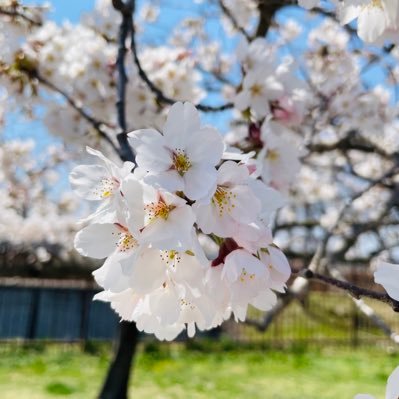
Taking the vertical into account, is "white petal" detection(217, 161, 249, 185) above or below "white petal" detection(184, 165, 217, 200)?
above

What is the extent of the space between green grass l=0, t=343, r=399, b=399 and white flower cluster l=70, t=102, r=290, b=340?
3643 mm

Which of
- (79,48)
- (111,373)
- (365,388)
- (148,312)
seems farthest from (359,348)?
(148,312)

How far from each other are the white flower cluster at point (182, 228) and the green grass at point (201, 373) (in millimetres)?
3643

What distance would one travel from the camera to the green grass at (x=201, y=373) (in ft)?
13.6

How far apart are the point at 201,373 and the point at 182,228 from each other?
4895mm

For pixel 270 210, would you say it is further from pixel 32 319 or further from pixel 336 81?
pixel 32 319

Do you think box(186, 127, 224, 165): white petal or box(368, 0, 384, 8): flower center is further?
box(368, 0, 384, 8): flower center

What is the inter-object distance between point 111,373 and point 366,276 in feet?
22.4

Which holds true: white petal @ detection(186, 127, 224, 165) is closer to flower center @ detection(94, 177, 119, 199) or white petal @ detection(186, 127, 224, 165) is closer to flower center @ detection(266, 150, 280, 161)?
flower center @ detection(94, 177, 119, 199)

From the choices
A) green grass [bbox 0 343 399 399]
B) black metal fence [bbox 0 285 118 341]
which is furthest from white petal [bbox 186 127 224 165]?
black metal fence [bbox 0 285 118 341]

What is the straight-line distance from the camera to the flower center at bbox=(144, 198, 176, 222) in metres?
0.59

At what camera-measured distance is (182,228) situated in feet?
1.89

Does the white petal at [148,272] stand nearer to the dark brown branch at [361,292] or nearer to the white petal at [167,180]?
the white petal at [167,180]

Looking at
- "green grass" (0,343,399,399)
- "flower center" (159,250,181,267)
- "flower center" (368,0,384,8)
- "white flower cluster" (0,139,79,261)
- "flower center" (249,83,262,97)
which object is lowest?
"green grass" (0,343,399,399)
